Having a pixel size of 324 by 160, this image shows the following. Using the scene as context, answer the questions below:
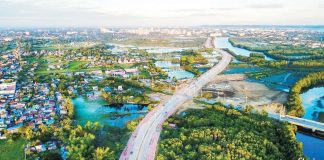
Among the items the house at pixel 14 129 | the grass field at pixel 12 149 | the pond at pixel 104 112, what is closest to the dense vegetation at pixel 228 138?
the pond at pixel 104 112

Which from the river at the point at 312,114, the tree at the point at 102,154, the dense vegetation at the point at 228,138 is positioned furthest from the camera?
the river at the point at 312,114

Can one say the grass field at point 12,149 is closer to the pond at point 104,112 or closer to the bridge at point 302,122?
the pond at point 104,112

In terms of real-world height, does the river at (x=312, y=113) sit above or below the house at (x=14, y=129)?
above

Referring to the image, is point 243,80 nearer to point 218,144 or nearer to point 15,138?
point 218,144

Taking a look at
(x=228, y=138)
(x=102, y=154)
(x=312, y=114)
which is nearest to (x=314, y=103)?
(x=312, y=114)

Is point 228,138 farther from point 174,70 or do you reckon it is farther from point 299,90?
point 174,70

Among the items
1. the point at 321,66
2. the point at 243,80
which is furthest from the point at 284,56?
the point at 243,80

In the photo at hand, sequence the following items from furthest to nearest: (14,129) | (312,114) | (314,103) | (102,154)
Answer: (314,103) → (312,114) → (14,129) → (102,154)

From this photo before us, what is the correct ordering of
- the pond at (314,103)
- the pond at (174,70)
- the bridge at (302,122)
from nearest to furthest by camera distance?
the bridge at (302,122)
the pond at (314,103)
the pond at (174,70)
